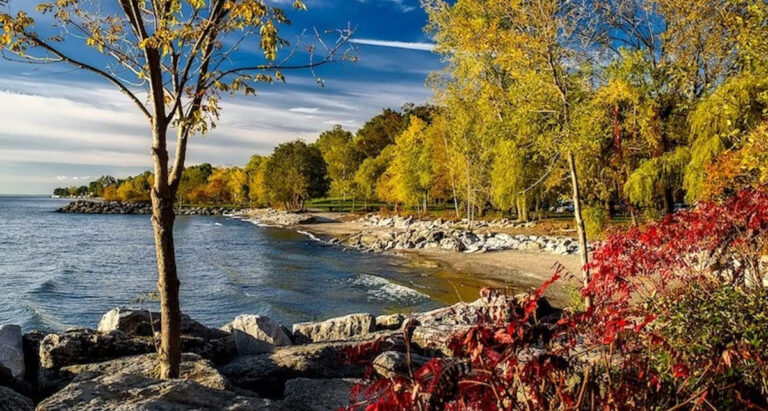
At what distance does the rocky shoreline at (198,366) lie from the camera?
463 cm

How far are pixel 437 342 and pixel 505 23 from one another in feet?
38.9

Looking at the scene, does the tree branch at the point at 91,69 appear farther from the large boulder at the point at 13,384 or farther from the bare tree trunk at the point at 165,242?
the large boulder at the point at 13,384

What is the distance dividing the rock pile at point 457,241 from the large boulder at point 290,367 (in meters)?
22.4

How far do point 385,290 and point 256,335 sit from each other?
12923mm

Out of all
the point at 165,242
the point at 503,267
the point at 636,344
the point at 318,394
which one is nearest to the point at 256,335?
the point at 318,394

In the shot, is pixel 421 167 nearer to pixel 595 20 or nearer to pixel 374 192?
pixel 374 192

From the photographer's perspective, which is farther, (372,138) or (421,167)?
(372,138)

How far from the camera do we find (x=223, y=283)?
27.0m

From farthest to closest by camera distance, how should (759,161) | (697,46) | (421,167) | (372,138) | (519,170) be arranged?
(372,138), (421,167), (519,170), (697,46), (759,161)

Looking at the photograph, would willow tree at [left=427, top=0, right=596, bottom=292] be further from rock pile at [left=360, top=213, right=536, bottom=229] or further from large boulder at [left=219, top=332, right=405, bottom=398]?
rock pile at [left=360, top=213, right=536, bottom=229]

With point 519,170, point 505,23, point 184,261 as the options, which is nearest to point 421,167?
point 519,170

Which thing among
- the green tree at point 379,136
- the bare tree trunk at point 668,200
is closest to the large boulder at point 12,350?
the bare tree trunk at point 668,200

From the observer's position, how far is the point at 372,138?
94.7 m

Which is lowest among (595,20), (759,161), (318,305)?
(318,305)
